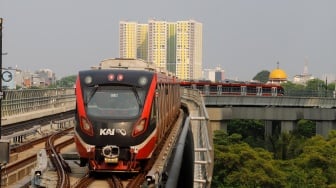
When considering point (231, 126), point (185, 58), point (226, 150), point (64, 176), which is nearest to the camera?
point (64, 176)

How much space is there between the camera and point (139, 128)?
12742mm

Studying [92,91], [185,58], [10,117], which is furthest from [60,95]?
[185,58]

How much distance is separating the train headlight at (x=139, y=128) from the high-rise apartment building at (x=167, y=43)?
15103 cm

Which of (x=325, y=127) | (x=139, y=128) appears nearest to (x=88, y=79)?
(x=139, y=128)

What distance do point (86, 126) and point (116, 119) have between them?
27.1 inches

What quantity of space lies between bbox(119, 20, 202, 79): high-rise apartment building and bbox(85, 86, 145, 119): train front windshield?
494 feet

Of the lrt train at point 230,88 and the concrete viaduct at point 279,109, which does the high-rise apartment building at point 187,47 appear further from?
the concrete viaduct at point 279,109

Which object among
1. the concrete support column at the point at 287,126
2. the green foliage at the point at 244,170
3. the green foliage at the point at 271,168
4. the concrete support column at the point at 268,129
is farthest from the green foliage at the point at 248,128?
the green foliage at the point at 244,170

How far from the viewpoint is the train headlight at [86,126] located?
41.2 ft

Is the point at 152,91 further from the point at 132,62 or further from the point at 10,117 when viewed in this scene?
the point at 10,117

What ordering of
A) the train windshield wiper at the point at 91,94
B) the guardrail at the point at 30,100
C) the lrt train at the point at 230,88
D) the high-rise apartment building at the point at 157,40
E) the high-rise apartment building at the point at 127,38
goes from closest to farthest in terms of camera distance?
the train windshield wiper at the point at 91,94 → the guardrail at the point at 30,100 → the lrt train at the point at 230,88 → the high-rise apartment building at the point at 157,40 → the high-rise apartment building at the point at 127,38

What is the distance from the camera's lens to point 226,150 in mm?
39625

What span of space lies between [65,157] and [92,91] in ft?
10.5

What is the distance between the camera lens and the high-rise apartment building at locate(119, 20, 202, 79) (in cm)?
16688
